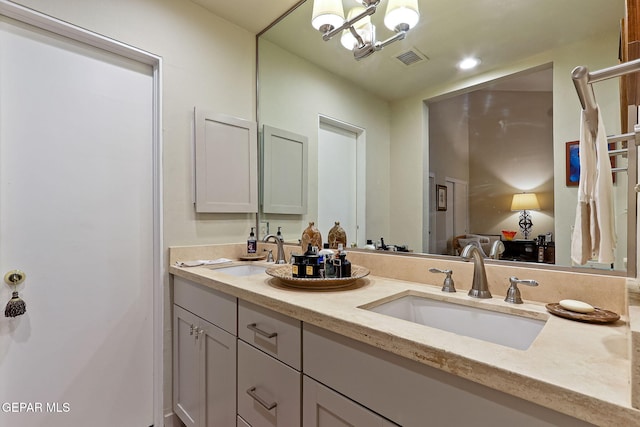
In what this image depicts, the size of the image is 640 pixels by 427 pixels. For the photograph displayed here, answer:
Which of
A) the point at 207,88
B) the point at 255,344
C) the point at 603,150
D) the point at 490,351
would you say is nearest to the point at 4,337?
the point at 255,344

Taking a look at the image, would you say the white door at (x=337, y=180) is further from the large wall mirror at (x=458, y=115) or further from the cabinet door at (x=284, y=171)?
the cabinet door at (x=284, y=171)

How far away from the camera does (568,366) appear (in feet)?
1.78

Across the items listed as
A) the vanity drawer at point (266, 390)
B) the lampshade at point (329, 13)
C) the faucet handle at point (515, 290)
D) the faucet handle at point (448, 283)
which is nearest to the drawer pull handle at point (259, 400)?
the vanity drawer at point (266, 390)

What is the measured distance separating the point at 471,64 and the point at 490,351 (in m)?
1.11

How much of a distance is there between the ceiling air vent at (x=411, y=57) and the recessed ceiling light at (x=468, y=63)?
18 centimetres

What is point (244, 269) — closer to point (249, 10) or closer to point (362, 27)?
point (362, 27)

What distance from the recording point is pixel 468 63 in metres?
1.23

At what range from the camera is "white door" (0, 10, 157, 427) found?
1.29 m

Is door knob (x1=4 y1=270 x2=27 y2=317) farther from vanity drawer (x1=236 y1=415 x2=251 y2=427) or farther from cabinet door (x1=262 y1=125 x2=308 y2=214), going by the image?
cabinet door (x1=262 y1=125 x2=308 y2=214)

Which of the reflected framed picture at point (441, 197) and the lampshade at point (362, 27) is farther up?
the lampshade at point (362, 27)

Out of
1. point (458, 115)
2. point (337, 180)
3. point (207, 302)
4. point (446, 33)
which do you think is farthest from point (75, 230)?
point (446, 33)

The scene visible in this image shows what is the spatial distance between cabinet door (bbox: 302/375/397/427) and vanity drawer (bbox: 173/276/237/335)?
45 centimetres

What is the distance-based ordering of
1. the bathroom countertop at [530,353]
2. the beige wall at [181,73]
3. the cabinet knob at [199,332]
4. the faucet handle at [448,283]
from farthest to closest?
the beige wall at [181,73], the cabinet knob at [199,332], the faucet handle at [448,283], the bathroom countertop at [530,353]

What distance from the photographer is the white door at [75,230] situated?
1285 mm
